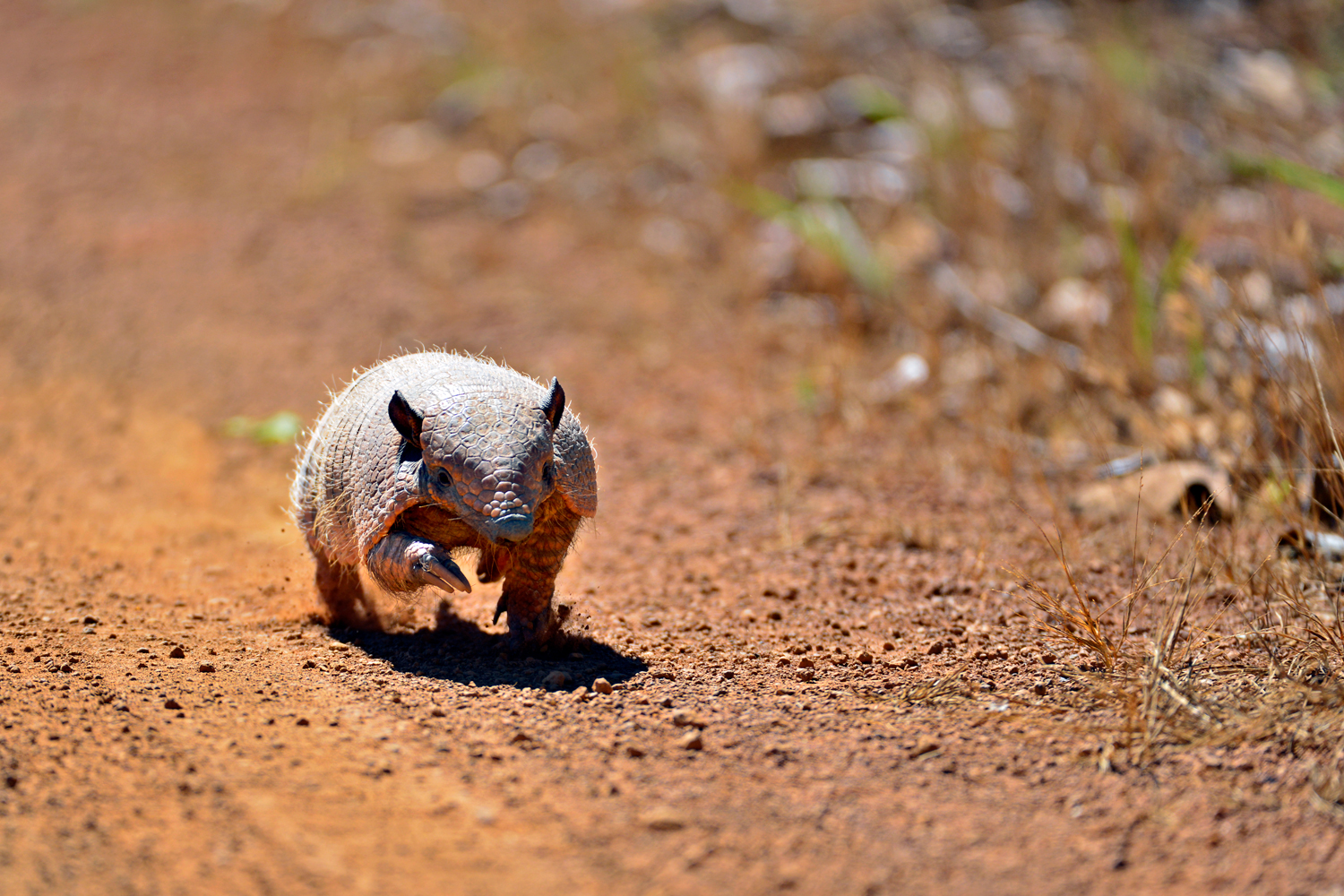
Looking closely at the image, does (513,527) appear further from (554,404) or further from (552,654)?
(552,654)

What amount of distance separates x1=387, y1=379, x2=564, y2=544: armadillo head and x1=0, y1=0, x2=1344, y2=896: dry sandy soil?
2.08ft

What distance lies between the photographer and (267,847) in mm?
2988

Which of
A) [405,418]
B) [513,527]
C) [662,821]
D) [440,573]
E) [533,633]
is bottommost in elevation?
[533,633]

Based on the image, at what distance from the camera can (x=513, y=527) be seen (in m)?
3.94

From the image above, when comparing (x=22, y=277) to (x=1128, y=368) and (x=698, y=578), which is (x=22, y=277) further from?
(x=1128, y=368)

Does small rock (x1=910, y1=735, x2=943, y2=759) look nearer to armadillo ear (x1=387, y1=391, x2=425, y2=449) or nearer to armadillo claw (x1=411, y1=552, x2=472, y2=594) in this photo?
armadillo claw (x1=411, y1=552, x2=472, y2=594)

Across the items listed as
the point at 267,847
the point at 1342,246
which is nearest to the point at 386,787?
the point at 267,847

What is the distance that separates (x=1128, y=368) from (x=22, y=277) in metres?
8.86

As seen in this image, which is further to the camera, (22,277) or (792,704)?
(22,277)

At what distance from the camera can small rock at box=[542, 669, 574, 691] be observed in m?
4.07

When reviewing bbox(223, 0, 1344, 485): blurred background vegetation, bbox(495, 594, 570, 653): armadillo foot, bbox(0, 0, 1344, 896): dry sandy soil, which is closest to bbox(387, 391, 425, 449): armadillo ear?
bbox(495, 594, 570, 653): armadillo foot

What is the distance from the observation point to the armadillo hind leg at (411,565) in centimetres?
405

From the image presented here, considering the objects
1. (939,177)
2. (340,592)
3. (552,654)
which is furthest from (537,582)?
(939,177)

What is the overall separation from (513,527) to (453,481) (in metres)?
0.32
